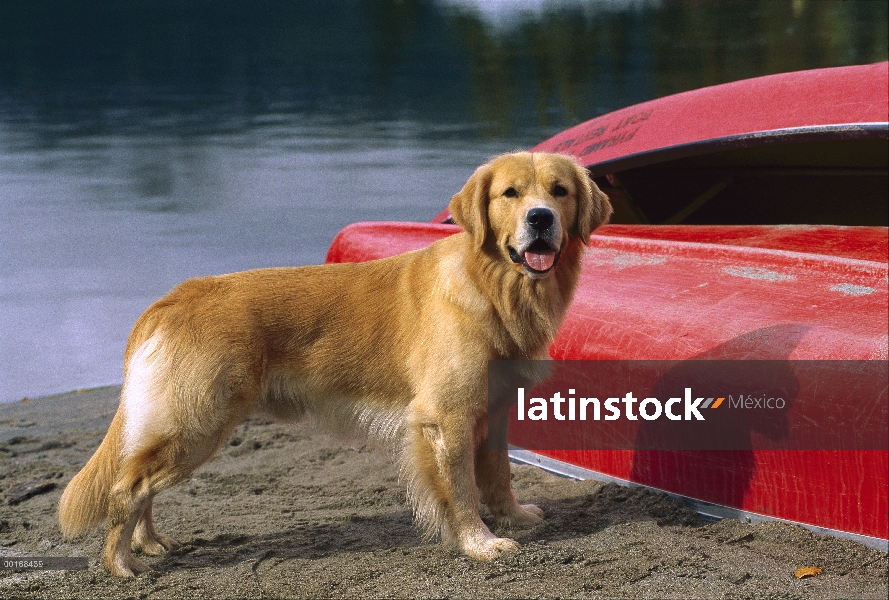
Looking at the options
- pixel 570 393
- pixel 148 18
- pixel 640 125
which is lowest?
pixel 570 393

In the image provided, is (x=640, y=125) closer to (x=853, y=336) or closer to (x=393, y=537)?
(x=853, y=336)

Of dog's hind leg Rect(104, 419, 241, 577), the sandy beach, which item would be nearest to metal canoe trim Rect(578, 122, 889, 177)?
the sandy beach

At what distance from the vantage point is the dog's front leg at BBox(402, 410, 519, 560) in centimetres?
363

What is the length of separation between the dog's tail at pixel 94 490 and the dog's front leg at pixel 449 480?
1.06 metres

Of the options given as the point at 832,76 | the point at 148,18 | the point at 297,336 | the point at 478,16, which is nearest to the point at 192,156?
the point at 832,76

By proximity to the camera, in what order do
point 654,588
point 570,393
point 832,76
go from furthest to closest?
1. point 832,76
2. point 570,393
3. point 654,588

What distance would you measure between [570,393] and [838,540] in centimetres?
127

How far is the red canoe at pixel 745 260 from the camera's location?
3.69 metres

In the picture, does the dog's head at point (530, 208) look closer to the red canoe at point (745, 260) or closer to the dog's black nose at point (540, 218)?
the dog's black nose at point (540, 218)

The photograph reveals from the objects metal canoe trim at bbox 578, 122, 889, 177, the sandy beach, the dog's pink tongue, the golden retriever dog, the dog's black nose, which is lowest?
the sandy beach

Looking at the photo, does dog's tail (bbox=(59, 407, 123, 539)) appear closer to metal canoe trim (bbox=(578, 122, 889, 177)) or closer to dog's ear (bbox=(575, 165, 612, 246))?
dog's ear (bbox=(575, 165, 612, 246))

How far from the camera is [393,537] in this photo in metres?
3.93

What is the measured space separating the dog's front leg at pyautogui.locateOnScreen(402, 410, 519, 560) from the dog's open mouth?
1.99ft

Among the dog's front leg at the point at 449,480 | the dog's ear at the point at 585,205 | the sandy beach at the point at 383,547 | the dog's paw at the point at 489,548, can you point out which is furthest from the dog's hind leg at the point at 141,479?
the dog's ear at the point at 585,205
